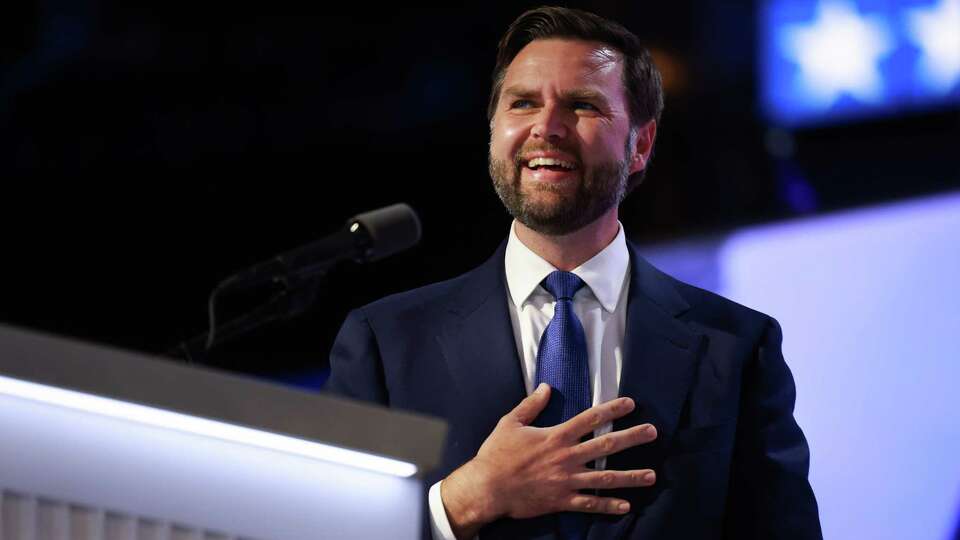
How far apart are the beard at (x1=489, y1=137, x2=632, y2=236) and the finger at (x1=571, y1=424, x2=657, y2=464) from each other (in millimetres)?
294

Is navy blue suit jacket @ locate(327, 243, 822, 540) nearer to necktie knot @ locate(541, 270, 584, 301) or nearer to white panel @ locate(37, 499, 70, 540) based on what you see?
necktie knot @ locate(541, 270, 584, 301)

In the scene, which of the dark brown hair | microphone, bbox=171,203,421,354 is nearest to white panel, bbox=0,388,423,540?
microphone, bbox=171,203,421,354

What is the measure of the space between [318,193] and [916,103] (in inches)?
64.4

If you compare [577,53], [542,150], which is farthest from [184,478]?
[577,53]

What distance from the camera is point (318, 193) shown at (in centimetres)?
289

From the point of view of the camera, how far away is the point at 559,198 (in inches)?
71.6

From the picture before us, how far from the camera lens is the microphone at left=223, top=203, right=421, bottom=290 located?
66.6 inches

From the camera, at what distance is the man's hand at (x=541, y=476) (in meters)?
1.67

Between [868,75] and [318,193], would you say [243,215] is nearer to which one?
[318,193]

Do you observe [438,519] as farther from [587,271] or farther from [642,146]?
[642,146]

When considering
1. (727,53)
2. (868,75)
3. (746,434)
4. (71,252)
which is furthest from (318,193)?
(868,75)

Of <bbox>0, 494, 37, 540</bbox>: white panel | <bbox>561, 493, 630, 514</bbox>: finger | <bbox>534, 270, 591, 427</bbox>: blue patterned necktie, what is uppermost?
<bbox>534, 270, 591, 427</bbox>: blue patterned necktie

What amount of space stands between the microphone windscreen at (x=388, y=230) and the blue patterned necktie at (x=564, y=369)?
215 millimetres

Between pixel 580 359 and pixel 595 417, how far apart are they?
9 cm
